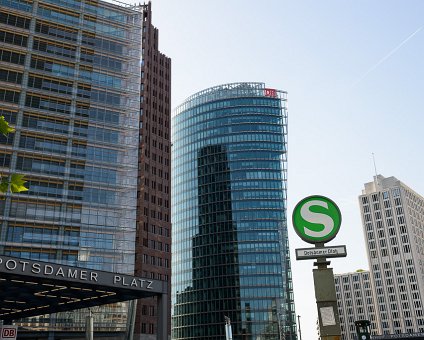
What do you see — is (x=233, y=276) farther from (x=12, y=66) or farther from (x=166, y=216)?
(x=12, y=66)

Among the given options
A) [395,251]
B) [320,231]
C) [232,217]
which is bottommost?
[320,231]

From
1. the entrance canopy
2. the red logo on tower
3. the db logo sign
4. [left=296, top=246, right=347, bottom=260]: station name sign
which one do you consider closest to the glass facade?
the entrance canopy

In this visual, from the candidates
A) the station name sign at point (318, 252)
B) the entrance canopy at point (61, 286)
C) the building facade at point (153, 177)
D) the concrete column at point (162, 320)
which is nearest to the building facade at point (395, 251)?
the building facade at point (153, 177)

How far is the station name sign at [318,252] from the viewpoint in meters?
15.8

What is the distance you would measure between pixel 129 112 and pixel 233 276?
71236 millimetres

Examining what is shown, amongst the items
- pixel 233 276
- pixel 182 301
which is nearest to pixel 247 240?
pixel 233 276

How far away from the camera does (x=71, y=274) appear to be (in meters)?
33.1

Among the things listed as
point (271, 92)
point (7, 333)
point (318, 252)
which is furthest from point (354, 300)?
point (7, 333)

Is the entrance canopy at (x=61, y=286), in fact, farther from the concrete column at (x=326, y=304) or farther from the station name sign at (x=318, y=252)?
the concrete column at (x=326, y=304)

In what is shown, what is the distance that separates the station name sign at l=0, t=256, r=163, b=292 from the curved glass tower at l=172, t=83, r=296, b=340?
102m

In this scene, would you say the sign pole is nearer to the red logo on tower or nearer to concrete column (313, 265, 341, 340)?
concrete column (313, 265, 341, 340)

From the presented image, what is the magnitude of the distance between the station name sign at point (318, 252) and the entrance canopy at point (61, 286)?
70.0ft

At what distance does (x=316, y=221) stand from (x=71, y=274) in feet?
72.3

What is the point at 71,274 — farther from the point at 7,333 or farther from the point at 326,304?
the point at 326,304
